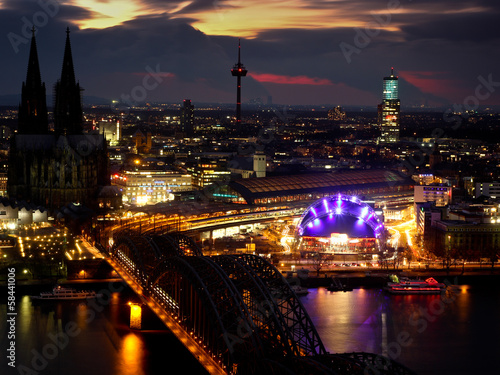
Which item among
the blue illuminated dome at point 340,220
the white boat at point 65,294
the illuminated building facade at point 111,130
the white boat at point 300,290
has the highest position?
the illuminated building facade at point 111,130

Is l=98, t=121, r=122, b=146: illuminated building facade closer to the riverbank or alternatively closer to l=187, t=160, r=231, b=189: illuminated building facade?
l=187, t=160, r=231, b=189: illuminated building facade

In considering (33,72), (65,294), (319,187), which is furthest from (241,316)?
(319,187)

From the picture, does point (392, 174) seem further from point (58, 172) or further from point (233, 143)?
point (233, 143)

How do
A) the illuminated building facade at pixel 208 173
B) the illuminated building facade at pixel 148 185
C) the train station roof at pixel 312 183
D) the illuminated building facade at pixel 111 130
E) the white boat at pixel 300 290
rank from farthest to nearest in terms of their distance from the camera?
the illuminated building facade at pixel 111 130 < the illuminated building facade at pixel 208 173 < the illuminated building facade at pixel 148 185 < the train station roof at pixel 312 183 < the white boat at pixel 300 290

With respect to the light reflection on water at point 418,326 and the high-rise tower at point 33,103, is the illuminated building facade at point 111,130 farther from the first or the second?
the light reflection on water at point 418,326

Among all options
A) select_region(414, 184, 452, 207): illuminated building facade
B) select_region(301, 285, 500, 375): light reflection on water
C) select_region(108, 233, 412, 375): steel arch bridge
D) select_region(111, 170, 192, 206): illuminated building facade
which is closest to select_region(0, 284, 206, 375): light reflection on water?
select_region(108, 233, 412, 375): steel arch bridge

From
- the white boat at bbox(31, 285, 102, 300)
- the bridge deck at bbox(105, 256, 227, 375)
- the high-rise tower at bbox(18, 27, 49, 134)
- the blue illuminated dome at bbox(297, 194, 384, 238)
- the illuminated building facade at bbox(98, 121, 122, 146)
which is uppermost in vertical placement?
the high-rise tower at bbox(18, 27, 49, 134)

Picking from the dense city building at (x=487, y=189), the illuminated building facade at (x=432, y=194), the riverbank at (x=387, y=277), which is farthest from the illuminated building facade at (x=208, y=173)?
the riverbank at (x=387, y=277)
